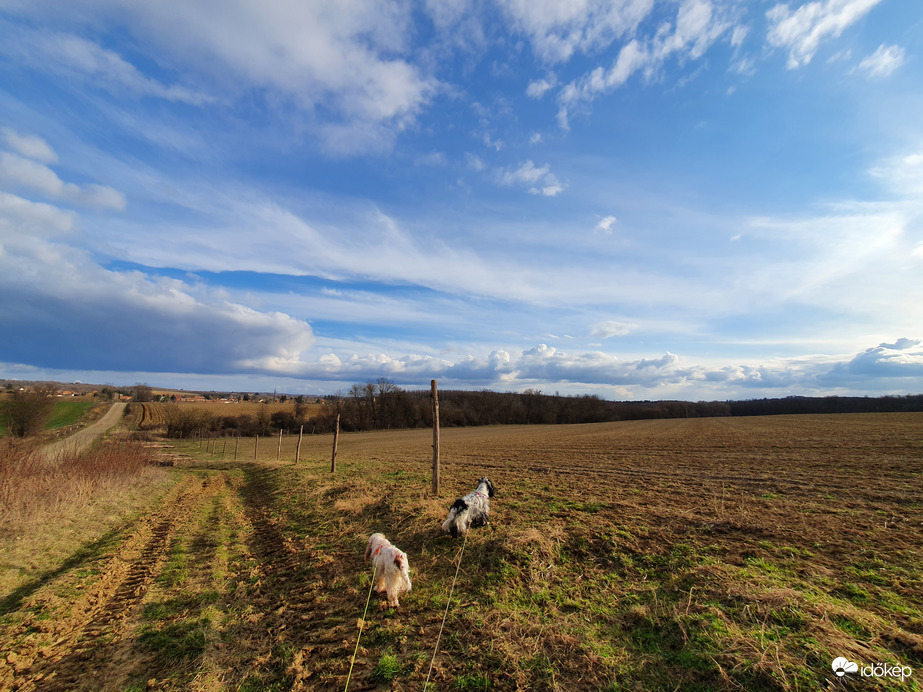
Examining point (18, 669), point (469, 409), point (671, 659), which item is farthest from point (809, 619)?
point (469, 409)

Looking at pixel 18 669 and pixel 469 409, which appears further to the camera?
pixel 469 409

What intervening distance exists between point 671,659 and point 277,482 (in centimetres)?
1498

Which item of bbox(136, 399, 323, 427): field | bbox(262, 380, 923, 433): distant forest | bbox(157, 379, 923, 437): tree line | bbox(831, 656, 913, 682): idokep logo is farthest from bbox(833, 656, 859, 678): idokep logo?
bbox(136, 399, 323, 427): field

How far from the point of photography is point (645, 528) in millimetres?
7340

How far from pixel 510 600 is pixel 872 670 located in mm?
3401

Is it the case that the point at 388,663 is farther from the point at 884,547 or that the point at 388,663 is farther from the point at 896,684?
the point at 884,547

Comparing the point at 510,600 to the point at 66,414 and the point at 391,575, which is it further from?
the point at 66,414

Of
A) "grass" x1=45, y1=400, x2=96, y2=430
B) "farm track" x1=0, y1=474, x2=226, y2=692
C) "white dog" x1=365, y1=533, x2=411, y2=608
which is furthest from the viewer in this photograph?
"grass" x1=45, y1=400, x2=96, y2=430

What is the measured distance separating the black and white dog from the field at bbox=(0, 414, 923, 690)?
1.15ft

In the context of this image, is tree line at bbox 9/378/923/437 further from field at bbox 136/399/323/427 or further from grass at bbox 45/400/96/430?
grass at bbox 45/400/96/430

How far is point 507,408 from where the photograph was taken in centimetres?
9581

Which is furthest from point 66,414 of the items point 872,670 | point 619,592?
point 872,670

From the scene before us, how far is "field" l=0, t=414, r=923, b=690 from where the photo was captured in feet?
12.7

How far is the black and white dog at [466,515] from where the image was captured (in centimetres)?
723
